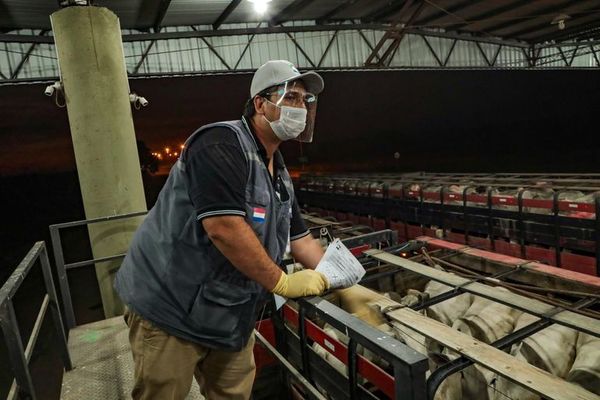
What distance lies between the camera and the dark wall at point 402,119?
13.8 m

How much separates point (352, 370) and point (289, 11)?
12.9 metres

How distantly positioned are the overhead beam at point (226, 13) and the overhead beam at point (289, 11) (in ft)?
5.83

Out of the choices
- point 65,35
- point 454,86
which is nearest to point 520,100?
point 454,86

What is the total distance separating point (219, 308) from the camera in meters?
1.80

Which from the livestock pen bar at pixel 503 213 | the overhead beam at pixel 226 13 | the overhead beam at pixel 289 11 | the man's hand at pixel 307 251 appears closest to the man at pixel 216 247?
the man's hand at pixel 307 251

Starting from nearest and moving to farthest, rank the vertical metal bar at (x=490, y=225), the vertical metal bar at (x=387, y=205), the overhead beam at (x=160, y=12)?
the vertical metal bar at (x=490, y=225)
the vertical metal bar at (x=387, y=205)
the overhead beam at (x=160, y=12)

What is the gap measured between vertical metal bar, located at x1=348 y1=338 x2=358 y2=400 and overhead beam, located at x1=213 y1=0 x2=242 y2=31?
37.0 feet

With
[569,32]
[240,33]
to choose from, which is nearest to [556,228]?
[240,33]

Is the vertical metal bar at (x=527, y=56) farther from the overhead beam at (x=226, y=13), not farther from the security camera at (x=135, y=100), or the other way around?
the security camera at (x=135, y=100)

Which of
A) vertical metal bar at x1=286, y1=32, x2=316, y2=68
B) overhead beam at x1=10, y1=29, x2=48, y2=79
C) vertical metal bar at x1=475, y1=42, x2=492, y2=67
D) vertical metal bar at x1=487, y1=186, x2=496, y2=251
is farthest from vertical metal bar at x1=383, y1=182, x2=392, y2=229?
vertical metal bar at x1=475, y1=42, x2=492, y2=67

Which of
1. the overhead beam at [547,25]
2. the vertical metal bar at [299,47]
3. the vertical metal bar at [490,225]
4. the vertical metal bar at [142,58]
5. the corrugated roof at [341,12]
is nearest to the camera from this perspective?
the vertical metal bar at [490,225]

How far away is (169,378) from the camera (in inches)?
75.7

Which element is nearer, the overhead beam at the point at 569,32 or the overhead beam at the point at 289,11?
the overhead beam at the point at 289,11

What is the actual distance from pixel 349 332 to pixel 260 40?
1395 centimetres
